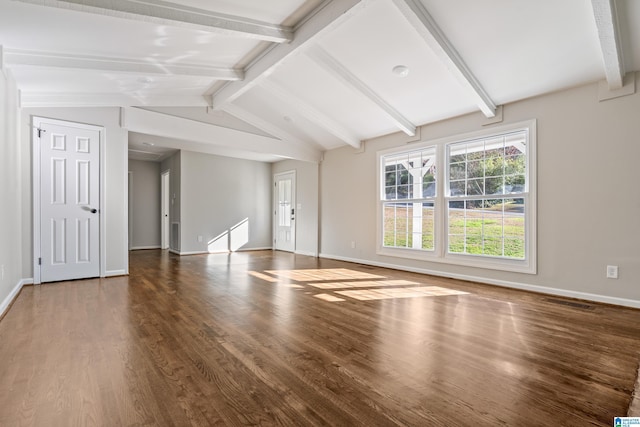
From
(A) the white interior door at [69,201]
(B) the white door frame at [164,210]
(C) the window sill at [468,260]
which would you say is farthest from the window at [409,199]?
(B) the white door frame at [164,210]

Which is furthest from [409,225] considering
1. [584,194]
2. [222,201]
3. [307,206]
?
[222,201]

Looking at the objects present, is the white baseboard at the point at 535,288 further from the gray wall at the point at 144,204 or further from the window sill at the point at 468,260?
the gray wall at the point at 144,204

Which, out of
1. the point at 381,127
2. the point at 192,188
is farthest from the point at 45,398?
the point at 192,188

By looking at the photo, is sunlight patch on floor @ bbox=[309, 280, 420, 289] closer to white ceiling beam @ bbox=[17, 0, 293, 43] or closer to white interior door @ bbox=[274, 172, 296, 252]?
white ceiling beam @ bbox=[17, 0, 293, 43]

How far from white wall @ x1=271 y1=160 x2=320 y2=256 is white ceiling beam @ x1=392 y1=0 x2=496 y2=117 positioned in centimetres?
397

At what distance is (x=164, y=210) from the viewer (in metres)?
8.84

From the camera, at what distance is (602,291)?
3.53 metres

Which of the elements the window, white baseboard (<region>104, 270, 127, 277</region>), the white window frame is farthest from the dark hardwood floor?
the window

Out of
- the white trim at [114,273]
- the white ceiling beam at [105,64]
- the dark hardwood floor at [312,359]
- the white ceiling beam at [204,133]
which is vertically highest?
the white ceiling beam at [105,64]

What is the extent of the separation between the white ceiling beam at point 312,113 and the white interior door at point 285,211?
7.91 ft

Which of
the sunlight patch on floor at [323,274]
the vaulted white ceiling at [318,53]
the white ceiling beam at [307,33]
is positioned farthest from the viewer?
the sunlight patch on floor at [323,274]

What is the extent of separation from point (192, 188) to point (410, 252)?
526 centimetres

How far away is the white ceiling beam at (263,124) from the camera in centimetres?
599

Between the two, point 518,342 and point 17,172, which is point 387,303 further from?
point 17,172
